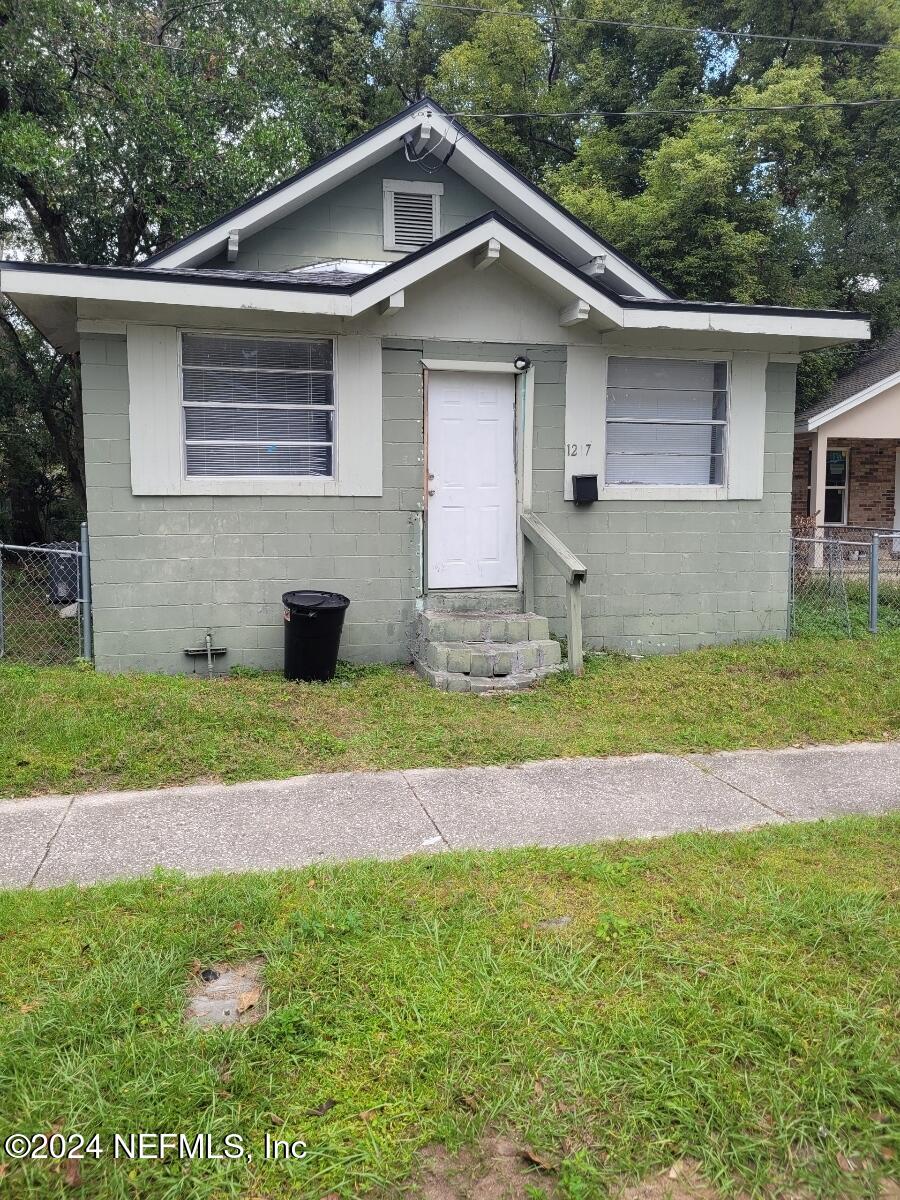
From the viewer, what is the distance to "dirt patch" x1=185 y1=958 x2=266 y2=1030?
2787 millimetres

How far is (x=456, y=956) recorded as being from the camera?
10.2 ft

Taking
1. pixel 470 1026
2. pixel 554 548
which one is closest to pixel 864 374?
pixel 554 548

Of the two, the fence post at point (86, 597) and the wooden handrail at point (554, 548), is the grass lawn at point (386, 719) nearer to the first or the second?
the fence post at point (86, 597)

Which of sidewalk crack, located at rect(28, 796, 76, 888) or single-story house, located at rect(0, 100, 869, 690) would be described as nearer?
sidewalk crack, located at rect(28, 796, 76, 888)

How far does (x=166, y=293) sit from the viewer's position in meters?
7.25

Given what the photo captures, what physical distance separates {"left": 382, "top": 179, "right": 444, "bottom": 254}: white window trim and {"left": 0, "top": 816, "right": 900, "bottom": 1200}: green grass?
8.18m

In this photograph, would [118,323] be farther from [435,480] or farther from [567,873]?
[567,873]

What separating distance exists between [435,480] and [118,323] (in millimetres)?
3166

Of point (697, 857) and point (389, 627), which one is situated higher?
point (389, 627)

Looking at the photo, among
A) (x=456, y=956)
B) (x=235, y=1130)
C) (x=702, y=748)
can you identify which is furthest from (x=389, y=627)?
(x=235, y=1130)

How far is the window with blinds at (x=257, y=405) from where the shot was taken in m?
7.95

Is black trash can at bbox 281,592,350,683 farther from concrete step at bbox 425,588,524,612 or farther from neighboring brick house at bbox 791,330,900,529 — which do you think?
neighboring brick house at bbox 791,330,900,529

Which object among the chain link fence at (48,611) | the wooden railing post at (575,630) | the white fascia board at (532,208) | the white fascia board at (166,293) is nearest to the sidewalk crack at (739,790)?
the wooden railing post at (575,630)

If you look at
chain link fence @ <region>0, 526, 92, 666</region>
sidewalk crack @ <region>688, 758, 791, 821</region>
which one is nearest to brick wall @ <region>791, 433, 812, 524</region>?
chain link fence @ <region>0, 526, 92, 666</region>
